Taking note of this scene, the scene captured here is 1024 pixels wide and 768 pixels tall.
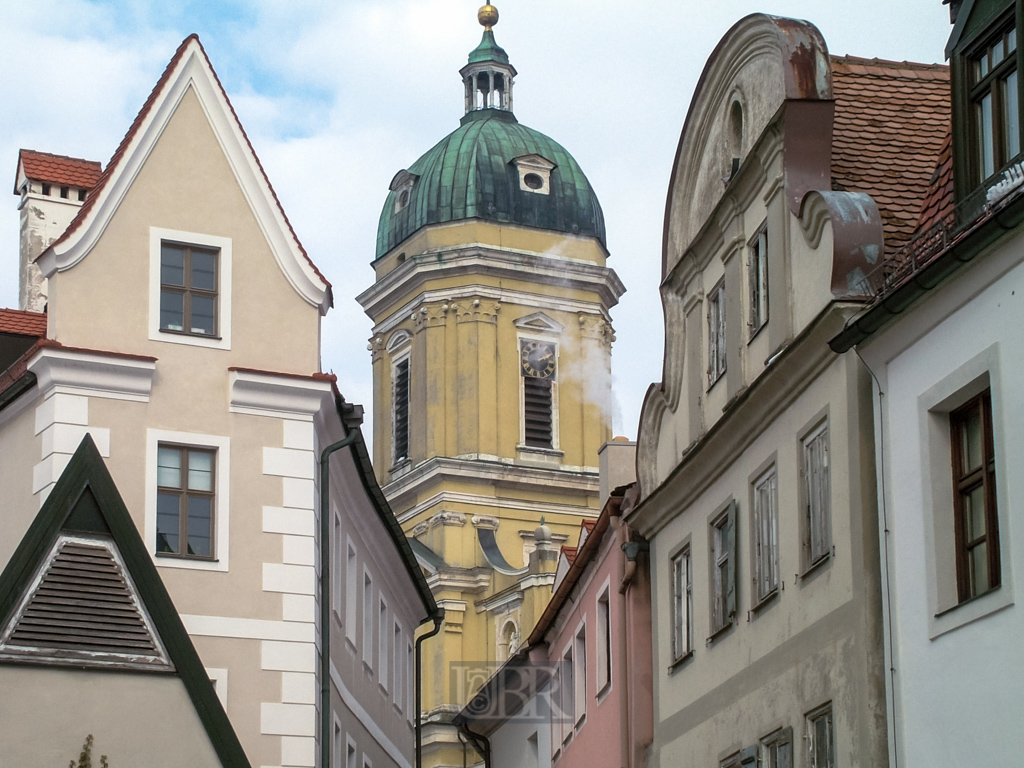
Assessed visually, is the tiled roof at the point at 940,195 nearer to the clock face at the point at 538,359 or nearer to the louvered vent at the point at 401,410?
the clock face at the point at 538,359

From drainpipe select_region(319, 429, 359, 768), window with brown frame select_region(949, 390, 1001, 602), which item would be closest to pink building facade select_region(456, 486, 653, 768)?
drainpipe select_region(319, 429, 359, 768)

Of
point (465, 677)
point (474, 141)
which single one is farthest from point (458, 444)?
point (474, 141)

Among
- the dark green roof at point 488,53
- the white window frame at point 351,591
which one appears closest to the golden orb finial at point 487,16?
the dark green roof at point 488,53

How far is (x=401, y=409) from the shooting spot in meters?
79.9

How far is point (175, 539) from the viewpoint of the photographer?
23.2 m

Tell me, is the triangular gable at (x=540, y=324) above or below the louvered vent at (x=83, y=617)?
above

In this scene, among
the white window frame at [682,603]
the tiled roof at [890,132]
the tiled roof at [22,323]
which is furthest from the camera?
the white window frame at [682,603]

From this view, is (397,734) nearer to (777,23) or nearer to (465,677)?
(777,23)

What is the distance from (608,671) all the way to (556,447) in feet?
153

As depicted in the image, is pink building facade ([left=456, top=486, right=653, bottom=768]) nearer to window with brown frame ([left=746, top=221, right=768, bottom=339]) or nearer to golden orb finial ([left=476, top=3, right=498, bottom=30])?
window with brown frame ([left=746, top=221, right=768, bottom=339])

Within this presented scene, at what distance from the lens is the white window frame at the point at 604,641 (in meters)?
30.4

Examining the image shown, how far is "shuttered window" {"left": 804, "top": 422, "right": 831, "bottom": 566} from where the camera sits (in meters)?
20.3

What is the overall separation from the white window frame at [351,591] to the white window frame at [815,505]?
27.8 feet

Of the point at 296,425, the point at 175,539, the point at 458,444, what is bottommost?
the point at 175,539
